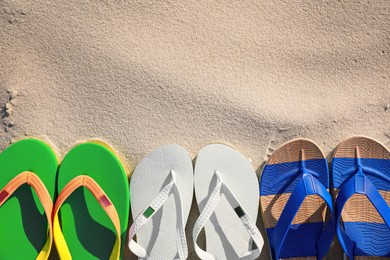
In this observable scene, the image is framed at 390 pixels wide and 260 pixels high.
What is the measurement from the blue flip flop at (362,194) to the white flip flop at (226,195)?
0.94 ft

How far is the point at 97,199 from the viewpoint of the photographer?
4.15ft

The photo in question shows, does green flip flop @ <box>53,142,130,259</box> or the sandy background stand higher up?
the sandy background

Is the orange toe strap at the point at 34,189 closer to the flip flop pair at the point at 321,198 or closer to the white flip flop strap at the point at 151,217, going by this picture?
the white flip flop strap at the point at 151,217

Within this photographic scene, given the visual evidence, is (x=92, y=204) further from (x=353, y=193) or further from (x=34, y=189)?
(x=353, y=193)

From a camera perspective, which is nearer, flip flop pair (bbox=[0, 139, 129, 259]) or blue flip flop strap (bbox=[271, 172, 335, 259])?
blue flip flop strap (bbox=[271, 172, 335, 259])

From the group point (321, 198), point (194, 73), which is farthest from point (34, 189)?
point (321, 198)

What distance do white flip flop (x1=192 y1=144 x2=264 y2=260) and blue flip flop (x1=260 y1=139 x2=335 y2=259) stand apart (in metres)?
0.05

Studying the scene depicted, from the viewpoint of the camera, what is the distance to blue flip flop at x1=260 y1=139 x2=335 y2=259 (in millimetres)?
1326

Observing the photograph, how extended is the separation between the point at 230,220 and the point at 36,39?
888mm

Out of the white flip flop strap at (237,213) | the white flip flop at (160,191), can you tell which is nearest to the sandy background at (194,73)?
the white flip flop at (160,191)

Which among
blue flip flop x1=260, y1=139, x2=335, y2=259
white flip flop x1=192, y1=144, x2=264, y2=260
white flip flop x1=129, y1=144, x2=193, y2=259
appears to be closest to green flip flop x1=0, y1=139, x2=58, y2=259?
white flip flop x1=129, y1=144, x2=193, y2=259

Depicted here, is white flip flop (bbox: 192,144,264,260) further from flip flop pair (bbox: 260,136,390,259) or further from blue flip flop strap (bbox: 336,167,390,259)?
blue flip flop strap (bbox: 336,167,390,259)

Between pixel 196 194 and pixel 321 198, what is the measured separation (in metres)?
0.41

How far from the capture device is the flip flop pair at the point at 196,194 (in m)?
1.32
